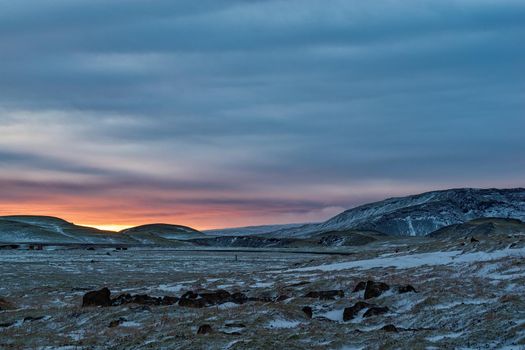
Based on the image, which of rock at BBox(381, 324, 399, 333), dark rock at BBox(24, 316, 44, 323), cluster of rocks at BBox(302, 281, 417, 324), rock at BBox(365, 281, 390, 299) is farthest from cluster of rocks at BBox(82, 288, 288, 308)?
rock at BBox(381, 324, 399, 333)

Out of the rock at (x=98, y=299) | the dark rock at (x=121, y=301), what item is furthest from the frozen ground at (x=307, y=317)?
the dark rock at (x=121, y=301)

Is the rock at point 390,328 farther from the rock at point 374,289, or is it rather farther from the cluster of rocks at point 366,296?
the rock at point 374,289

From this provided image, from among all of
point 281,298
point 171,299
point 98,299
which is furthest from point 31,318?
point 281,298

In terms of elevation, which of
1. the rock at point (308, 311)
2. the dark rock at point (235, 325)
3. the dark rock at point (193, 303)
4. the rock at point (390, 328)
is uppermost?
the dark rock at point (193, 303)

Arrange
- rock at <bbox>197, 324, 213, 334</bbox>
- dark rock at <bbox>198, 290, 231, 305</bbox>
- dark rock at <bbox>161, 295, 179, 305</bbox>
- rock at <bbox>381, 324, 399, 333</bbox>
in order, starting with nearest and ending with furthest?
1. rock at <bbox>381, 324, 399, 333</bbox>
2. rock at <bbox>197, 324, 213, 334</bbox>
3. dark rock at <bbox>198, 290, 231, 305</bbox>
4. dark rock at <bbox>161, 295, 179, 305</bbox>

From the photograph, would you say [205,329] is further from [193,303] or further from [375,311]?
[193,303]

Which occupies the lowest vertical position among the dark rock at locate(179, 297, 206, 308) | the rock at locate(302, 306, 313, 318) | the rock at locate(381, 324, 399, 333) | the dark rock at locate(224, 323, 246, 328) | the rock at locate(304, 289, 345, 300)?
the rock at locate(381, 324, 399, 333)

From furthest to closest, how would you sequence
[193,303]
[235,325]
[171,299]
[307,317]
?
[171,299] < [193,303] < [307,317] < [235,325]

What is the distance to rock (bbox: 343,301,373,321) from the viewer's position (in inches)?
1022

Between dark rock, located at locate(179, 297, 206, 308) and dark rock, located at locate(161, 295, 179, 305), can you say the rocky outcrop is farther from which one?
dark rock, located at locate(161, 295, 179, 305)

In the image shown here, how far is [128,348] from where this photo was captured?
2023 cm

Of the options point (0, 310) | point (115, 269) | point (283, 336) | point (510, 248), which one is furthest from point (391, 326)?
point (115, 269)

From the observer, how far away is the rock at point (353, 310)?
26.0 meters

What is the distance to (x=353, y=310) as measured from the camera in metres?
26.5
